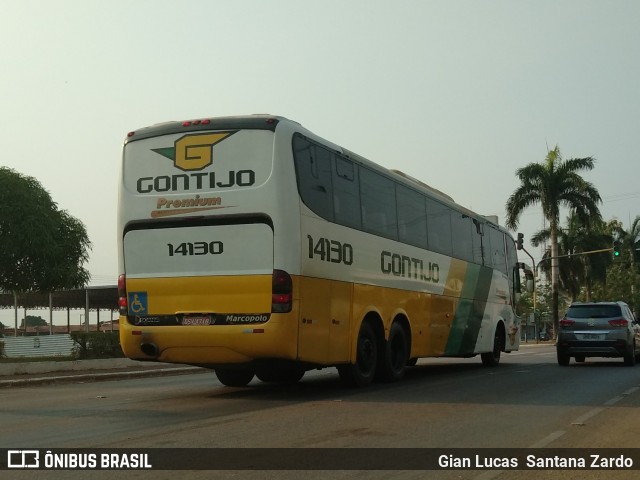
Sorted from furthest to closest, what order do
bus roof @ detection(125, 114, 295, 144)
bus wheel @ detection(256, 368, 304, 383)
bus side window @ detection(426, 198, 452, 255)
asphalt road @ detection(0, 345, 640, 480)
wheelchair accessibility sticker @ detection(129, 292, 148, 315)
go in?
bus side window @ detection(426, 198, 452, 255) < bus wheel @ detection(256, 368, 304, 383) < wheelchair accessibility sticker @ detection(129, 292, 148, 315) < bus roof @ detection(125, 114, 295, 144) < asphalt road @ detection(0, 345, 640, 480)

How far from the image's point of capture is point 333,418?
33.9 ft

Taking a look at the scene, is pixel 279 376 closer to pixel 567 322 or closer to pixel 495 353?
pixel 495 353

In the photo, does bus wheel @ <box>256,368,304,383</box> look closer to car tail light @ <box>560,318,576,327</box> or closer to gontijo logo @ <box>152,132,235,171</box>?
gontijo logo @ <box>152,132,235,171</box>

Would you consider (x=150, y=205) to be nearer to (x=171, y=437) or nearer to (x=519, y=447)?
(x=171, y=437)

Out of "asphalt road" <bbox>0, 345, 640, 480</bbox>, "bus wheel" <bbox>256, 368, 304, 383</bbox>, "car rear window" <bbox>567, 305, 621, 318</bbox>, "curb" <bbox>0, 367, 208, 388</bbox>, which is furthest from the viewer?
"car rear window" <bbox>567, 305, 621, 318</bbox>

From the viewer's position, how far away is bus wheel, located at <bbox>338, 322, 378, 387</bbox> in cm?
1445

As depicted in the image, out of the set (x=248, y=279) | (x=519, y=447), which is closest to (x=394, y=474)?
(x=519, y=447)

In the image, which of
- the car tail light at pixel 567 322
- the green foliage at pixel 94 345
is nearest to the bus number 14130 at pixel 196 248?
the green foliage at pixel 94 345

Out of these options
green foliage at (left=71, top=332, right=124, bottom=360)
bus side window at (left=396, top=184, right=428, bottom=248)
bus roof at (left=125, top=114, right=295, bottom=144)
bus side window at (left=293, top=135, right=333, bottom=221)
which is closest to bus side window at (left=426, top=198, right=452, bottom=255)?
bus side window at (left=396, top=184, right=428, bottom=248)

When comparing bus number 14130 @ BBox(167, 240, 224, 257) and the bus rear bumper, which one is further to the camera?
bus number 14130 @ BBox(167, 240, 224, 257)

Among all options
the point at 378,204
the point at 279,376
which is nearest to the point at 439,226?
the point at 378,204

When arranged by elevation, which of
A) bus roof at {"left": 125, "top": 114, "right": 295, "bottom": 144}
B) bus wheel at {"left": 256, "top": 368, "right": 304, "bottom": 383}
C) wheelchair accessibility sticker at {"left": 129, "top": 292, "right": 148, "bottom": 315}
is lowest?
bus wheel at {"left": 256, "top": 368, "right": 304, "bottom": 383}

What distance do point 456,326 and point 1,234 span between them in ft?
100

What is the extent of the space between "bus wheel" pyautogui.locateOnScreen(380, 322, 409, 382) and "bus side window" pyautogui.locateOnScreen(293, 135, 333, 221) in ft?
10.8
